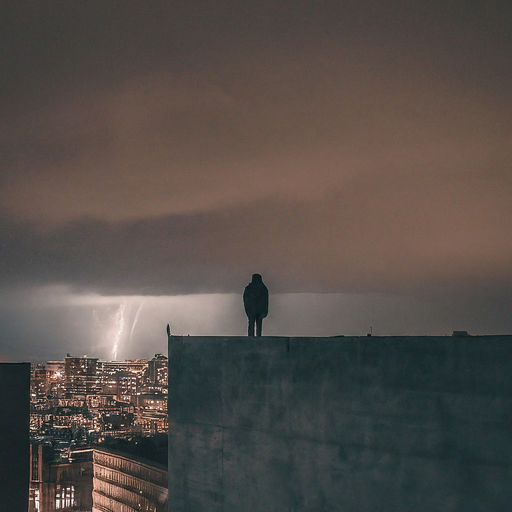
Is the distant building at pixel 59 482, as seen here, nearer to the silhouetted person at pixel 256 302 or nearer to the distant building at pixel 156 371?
the distant building at pixel 156 371

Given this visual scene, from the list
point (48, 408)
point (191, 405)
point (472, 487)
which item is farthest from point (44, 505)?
point (472, 487)

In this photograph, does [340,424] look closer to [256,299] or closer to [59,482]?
[256,299]

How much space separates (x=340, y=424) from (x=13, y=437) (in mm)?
4120

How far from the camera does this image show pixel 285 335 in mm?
4879

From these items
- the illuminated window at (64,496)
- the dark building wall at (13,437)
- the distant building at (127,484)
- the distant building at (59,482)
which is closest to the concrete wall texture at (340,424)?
the dark building wall at (13,437)

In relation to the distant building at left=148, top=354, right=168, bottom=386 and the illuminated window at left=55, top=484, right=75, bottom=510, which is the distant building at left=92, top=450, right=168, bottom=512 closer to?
the illuminated window at left=55, top=484, right=75, bottom=510

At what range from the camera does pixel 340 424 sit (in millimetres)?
4227

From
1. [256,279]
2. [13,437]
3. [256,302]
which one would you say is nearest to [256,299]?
[256,302]

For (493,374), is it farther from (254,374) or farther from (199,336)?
(199,336)

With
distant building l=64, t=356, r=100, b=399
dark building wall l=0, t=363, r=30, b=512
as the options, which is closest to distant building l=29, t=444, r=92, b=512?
dark building wall l=0, t=363, r=30, b=512

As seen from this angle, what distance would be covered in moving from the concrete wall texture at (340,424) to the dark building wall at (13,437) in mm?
1847

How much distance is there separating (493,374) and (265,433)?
7.30ft

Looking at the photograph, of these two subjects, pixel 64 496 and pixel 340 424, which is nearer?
pixel 340 424

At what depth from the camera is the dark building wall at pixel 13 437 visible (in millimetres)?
6180
